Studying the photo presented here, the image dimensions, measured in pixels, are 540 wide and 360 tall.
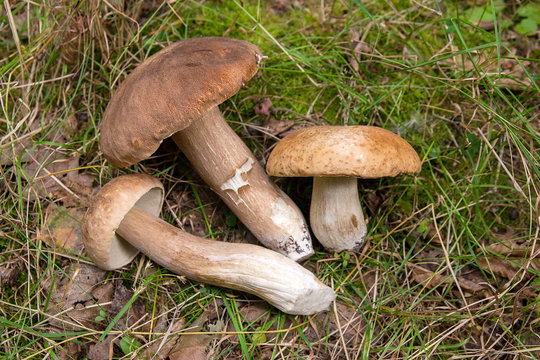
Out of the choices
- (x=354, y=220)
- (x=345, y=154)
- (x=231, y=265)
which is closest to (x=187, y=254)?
(x=231, y=265)

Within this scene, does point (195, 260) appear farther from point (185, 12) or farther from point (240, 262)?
point (185, 12)

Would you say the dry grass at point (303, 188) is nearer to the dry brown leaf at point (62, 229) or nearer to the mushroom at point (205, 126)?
the dry brown leaf at point (62, 229)

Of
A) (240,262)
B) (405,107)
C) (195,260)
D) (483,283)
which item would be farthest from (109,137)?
(483,283)

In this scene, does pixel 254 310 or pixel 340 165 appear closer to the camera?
pixel 340 165

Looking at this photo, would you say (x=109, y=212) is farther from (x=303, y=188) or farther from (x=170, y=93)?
(x=303, y=188)

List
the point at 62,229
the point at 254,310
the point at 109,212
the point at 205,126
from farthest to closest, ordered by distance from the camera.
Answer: the point at 62,229 → the point at 254,310 → the point at 205,126 → the point at 109,212

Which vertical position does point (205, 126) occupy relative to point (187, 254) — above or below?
above

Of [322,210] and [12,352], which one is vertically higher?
[322,210]
